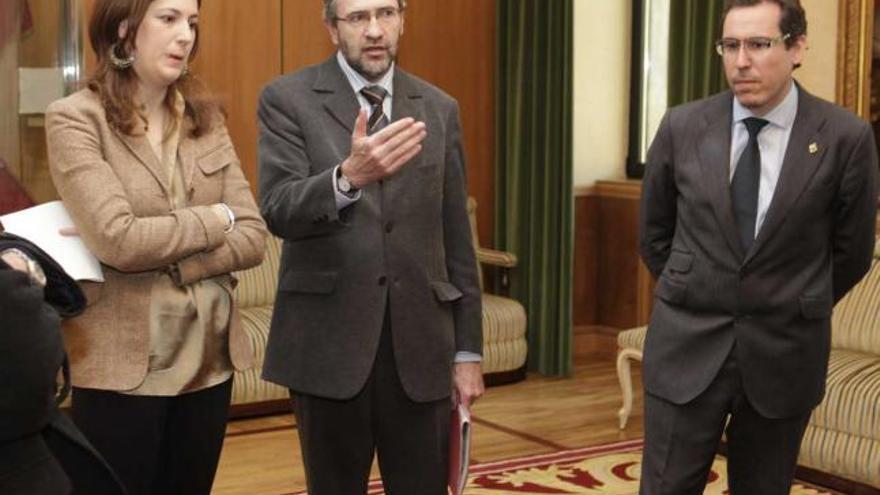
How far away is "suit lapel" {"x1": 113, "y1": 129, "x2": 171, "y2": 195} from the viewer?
285cm

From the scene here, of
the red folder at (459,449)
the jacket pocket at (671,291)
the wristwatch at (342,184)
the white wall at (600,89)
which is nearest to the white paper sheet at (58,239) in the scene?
the wristwatch at (342,184)

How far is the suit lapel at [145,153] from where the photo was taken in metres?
2.85

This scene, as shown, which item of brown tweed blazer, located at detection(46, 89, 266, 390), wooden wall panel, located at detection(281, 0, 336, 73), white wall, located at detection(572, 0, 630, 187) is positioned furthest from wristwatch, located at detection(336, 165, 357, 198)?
white wall, located at detection(572, 0, 630, 187)

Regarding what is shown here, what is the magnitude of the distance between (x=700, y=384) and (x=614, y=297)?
4635mm

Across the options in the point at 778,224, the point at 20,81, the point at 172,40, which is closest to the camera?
the point at 172,40

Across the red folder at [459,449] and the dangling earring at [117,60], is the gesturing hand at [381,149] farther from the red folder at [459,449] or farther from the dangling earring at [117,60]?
the red folder at [459,449]

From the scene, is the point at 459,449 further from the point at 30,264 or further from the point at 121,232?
the point at 30,264

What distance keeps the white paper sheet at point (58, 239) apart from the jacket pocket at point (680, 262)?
1.34m

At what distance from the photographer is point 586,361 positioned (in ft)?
25.6

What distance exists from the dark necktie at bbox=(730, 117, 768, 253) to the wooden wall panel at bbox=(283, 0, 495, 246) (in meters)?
4.17

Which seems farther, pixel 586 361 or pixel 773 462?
pixel 586 361

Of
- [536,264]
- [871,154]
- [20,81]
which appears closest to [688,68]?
[536,264]

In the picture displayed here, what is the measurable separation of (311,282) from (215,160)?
35cm

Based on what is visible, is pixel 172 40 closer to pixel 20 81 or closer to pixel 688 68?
pixel 20 81
